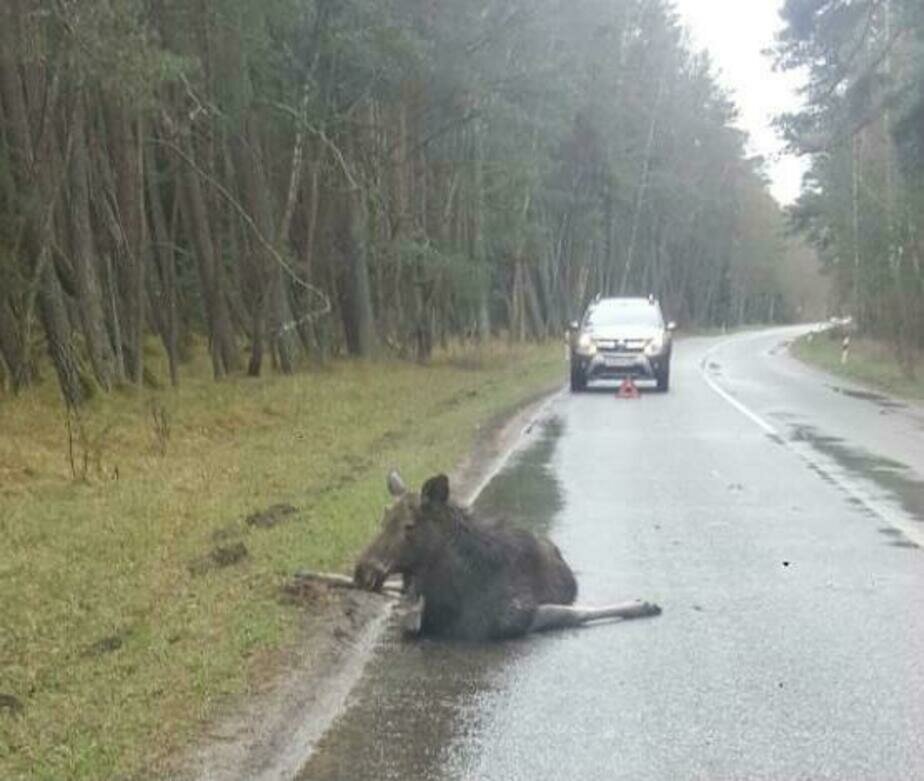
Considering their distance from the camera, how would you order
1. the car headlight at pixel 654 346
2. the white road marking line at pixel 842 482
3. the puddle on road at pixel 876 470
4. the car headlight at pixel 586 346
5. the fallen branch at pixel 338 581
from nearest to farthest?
1. the fallen branch at pixel 338 581
2. the white road marking line at pixel 842 482
3. the puddle on road at pixel 876 470
4. the car headlight at pixel 654 346
5. the car headlight at pixel 586 346

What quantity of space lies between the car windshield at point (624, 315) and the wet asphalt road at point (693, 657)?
631 inches

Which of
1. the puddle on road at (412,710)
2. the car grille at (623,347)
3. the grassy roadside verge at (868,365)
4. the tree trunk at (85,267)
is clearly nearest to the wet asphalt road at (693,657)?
the puddle on road at (412,710)

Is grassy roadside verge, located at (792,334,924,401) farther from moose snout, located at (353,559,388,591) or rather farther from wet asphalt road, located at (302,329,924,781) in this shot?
moose snout, located at (353,559,388,591)

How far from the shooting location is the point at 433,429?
21.6 meters

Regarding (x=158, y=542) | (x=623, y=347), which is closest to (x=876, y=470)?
(x=158, y=542)

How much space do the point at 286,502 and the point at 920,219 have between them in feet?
94.3

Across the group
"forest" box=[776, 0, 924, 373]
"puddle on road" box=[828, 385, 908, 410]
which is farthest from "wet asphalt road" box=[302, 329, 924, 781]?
"forest" box=[776, 0, 924, 373]

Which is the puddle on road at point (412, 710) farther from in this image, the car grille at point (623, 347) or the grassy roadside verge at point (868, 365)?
the grassy roadside verge at point (868, 365)

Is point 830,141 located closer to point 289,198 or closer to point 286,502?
point 289,198

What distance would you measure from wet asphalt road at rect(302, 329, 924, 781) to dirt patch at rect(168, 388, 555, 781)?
154mm

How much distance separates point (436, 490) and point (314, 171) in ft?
82.3

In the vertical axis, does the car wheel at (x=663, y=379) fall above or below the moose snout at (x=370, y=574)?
below

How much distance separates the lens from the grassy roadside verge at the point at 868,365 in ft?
116

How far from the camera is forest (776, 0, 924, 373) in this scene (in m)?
33.2
